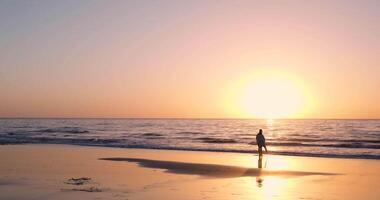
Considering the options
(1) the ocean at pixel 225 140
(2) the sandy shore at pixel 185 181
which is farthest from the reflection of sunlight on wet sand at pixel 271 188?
(1) the ocean at pixel 225 140

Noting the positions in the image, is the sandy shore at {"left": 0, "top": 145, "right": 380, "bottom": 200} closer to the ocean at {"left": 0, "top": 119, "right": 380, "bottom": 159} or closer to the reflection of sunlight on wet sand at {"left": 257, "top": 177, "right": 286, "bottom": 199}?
the reflection of sunlight on wet sand at {"left": 257, "top": 177, "right": 286, "bottom": 199}

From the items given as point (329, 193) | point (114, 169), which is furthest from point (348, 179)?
point (114, 169)

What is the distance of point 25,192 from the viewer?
14.4m

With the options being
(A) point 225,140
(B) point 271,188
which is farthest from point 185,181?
(A) point 225,140

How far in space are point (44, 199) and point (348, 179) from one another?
11.9 meters

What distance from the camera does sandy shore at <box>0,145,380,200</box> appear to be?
14.5 metres

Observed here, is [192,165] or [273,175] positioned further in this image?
[192,165]

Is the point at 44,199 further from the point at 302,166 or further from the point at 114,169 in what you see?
the point at 302,166

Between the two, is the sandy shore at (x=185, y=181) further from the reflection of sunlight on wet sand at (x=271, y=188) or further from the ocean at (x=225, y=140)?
the ocean at (x=225, y=140)

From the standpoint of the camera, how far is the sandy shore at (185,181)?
1450cm

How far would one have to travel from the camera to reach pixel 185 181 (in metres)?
18.0

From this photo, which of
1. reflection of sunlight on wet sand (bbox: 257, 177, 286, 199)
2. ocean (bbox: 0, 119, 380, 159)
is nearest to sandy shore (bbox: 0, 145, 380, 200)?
reflection of sunlight on wet sand (bbox: 257, 177, 286, 199)

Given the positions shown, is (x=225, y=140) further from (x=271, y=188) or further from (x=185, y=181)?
(x=271, y=188)

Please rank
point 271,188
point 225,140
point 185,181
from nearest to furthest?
1. point 271,188
2. point 185,181
3. point 225,140
